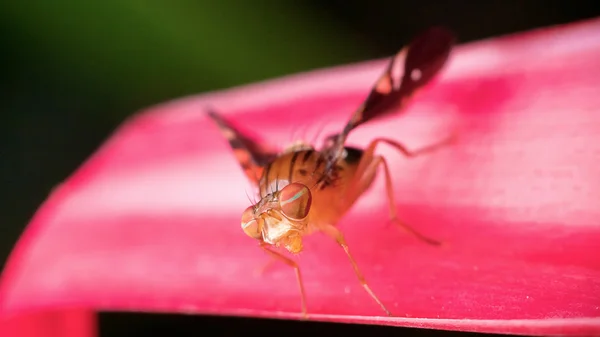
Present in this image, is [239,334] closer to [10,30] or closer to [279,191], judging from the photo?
[279,191]

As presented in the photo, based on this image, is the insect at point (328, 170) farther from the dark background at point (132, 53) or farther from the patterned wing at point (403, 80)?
the dark background at point (132, 53)

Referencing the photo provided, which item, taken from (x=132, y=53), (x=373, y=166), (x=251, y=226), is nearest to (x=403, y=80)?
(x=373, y=166)

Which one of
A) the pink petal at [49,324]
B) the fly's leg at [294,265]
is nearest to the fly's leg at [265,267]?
the fly's leg at [294,265]

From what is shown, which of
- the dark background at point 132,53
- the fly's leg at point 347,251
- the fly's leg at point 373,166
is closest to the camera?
the fly's leg at point 347,251

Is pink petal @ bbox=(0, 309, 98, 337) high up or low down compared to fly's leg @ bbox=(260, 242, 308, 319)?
up

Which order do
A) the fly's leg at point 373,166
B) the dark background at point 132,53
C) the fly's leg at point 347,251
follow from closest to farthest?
the fly's leg at point 347,251
the fly's leg at point 373,166
the dark background at point 132,53

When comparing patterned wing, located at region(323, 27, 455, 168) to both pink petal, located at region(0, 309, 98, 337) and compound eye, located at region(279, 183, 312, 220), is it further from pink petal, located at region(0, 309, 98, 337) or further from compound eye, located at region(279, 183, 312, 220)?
pink petal, located at region(0, 309, 98, 337)

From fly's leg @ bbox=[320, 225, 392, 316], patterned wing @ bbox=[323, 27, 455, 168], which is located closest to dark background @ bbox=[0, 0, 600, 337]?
patterned wing @ bbox=[323, 27, 455, 168]
